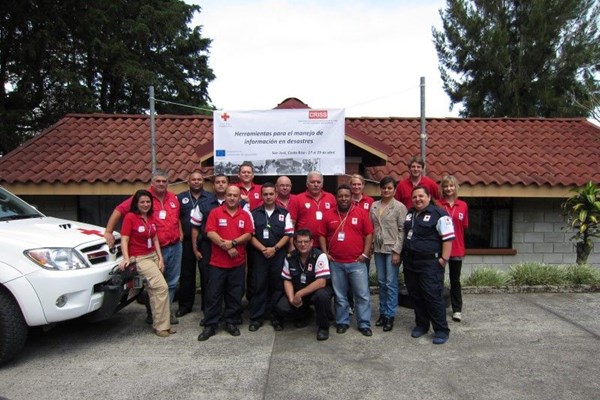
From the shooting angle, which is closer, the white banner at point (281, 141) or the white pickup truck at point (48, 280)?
the white pickup truck at point (48, 280)

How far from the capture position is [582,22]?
20.5 m

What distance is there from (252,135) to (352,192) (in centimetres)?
219

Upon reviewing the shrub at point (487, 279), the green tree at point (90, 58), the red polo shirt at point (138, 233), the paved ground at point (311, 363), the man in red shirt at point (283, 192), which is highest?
the green tree at point (90, 58)

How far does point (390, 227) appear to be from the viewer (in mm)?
5203

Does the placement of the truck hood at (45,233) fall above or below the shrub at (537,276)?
above

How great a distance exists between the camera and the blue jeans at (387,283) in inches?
207

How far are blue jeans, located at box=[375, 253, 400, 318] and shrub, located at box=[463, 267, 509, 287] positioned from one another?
2.26m

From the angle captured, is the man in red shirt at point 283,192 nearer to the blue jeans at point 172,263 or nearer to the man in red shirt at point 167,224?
the man in red shirt at point 167,224

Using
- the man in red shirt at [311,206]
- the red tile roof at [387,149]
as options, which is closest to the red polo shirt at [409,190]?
the man in red shirt at [311,206]

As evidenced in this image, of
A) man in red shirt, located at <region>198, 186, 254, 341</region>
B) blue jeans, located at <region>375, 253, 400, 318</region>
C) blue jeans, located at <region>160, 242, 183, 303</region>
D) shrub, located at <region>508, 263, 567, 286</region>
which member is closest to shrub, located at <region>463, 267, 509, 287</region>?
shrub, located at <region>508, 263, 567, 286</region>

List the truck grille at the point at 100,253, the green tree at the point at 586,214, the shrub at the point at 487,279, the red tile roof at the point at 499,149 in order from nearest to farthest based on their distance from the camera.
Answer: the truck grille at the point at 100,253
the shrub at the point at 487,279
the green tree at the point at 586,214
the red tile roof at the point at 499,149

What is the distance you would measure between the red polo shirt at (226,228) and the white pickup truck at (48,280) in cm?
97

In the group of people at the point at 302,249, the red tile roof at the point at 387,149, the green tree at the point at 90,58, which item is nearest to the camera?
the group of people at the point at 302,249

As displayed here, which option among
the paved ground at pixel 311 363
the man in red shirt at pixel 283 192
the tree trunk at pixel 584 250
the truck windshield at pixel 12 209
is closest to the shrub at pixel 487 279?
the paved ground at pixel 311 363
